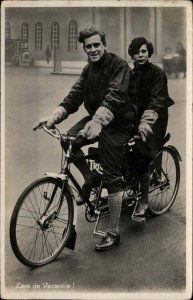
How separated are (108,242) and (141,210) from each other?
43 centimetres

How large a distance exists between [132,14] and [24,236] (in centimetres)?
171

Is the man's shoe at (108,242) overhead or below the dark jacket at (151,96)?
below

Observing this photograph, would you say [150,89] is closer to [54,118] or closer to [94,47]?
[94,47]

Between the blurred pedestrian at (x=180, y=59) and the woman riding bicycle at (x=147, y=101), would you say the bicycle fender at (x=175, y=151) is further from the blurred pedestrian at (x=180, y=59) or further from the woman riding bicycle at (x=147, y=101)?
the blurred pedestrian at (x=180, y=59)

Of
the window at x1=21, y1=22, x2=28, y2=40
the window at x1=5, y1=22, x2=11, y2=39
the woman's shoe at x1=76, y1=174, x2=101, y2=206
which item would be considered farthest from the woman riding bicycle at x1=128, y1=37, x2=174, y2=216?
the window at x1=5, y1=22, x2=11, y2=39

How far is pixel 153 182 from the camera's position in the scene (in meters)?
3.51

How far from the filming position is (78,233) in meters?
3.16

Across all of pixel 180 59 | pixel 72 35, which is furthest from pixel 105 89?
pixel 180 59

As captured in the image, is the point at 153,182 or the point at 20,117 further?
the point at 153,182

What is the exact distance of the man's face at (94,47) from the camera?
2859 mm

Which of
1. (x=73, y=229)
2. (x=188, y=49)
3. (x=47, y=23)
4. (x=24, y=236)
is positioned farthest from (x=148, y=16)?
(x=24, y=236)

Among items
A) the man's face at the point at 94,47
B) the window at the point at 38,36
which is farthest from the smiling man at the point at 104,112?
the window at the point at 38,36

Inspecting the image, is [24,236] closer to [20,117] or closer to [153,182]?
[20,117]

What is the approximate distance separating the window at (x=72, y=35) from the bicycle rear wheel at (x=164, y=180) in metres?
1.02
